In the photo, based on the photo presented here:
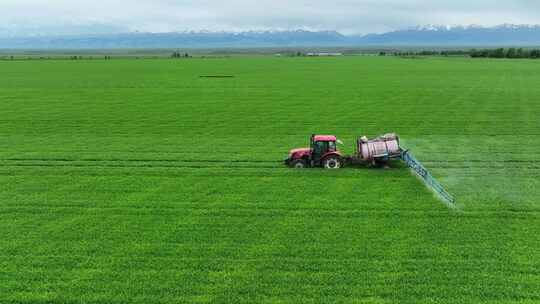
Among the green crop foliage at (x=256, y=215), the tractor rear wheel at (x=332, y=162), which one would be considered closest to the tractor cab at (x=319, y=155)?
the tractor rear wheel at (x=332, y=162)

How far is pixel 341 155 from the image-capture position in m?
21.2

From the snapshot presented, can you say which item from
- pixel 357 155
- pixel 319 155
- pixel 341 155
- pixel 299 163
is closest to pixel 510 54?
pixel 357 155

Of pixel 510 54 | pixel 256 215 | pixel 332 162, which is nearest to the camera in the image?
pixel 256 215

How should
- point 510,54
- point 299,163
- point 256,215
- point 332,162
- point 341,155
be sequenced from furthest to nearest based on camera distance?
point 510,54, point 299,163, point 341,155, point 332,162, point 256,215

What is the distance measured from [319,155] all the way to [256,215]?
622 cm

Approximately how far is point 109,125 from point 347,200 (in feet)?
64.6

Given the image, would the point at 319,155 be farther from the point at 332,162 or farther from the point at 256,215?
the point at 256,215

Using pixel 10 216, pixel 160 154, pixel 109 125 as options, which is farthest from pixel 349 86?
pixel 10 216

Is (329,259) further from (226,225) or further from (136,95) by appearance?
(136,95)

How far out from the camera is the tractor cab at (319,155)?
20953 mm

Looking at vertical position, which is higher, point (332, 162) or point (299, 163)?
point (332, 162)

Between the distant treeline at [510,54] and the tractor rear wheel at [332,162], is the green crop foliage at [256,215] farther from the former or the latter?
the distant treeline at [510,54]

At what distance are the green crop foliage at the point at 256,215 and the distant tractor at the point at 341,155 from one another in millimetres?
612

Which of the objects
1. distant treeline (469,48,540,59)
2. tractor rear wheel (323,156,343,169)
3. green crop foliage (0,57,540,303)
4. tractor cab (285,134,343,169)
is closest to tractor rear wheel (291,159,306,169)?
tractor cab (285,134,343,169)
